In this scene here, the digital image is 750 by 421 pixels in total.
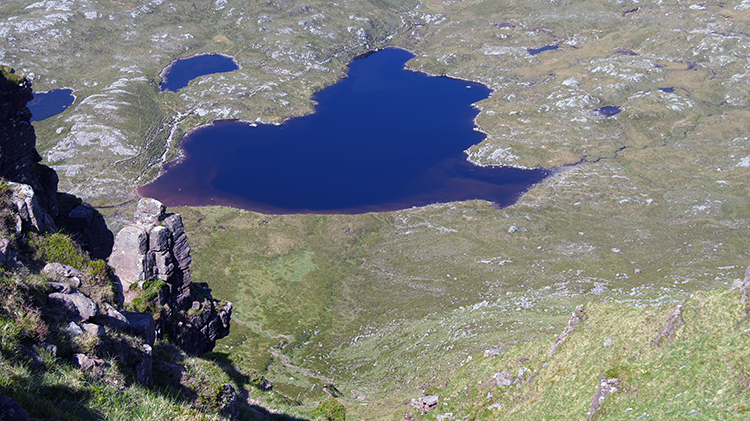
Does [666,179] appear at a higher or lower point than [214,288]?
higher

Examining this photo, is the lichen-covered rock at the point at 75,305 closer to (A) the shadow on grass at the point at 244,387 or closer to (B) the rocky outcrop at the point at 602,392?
(A) the shadow on grass at the point at 244,387

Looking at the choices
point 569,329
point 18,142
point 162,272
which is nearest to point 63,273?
point 162,272

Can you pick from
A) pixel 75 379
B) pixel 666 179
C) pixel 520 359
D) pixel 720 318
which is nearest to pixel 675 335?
pixel 720 318

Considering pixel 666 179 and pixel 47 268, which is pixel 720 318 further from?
pixel 666 179

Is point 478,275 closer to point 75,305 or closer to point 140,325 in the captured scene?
point 140,325

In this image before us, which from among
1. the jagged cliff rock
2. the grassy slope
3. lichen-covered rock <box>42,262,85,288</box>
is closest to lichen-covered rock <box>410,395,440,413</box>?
the grassy slope

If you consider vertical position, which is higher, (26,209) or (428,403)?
(26,209)

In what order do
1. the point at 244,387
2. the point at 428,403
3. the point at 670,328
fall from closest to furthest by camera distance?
1. the point at 670,328
2. the point at 244,387
3. the point at 428,403

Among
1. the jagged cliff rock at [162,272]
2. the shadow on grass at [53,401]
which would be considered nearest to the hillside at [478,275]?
the jagged cliff rock at [162,272]
